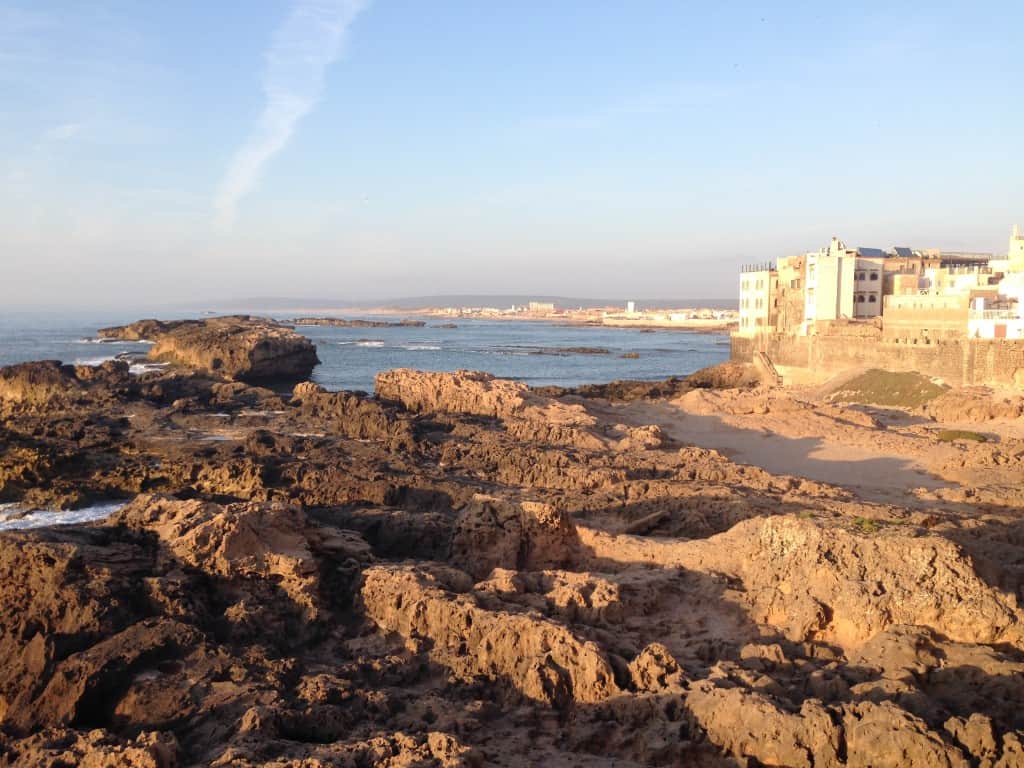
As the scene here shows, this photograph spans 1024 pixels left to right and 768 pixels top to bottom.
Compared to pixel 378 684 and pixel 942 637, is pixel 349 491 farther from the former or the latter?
pixel 942 637

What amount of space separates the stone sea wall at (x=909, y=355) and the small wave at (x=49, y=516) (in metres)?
32.5

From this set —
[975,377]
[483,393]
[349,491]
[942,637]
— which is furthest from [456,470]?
[975,377]

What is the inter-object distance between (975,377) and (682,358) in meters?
43.3

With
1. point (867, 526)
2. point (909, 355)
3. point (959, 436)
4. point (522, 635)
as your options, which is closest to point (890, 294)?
point (909, 355)

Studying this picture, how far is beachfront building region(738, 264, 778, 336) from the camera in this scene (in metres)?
52.8

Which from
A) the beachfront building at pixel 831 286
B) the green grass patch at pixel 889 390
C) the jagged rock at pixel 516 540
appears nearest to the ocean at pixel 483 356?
the beachfront building at pixel 831 286

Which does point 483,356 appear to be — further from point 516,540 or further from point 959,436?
point 516,540

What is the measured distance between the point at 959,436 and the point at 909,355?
1532cm

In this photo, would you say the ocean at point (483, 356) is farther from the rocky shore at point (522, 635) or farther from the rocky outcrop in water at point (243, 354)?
the rocky shore at point (522, 635)

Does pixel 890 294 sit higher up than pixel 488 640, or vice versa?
pixel 890 294

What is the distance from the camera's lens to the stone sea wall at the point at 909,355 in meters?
34.7

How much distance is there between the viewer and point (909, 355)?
129 ft

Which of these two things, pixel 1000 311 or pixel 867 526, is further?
pixel 1000 311

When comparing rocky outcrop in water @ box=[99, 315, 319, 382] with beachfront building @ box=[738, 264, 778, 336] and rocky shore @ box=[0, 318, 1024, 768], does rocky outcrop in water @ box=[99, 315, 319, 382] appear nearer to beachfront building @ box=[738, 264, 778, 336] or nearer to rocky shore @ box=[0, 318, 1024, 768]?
beachfront building @ box=[738, 264, 778, 336]
